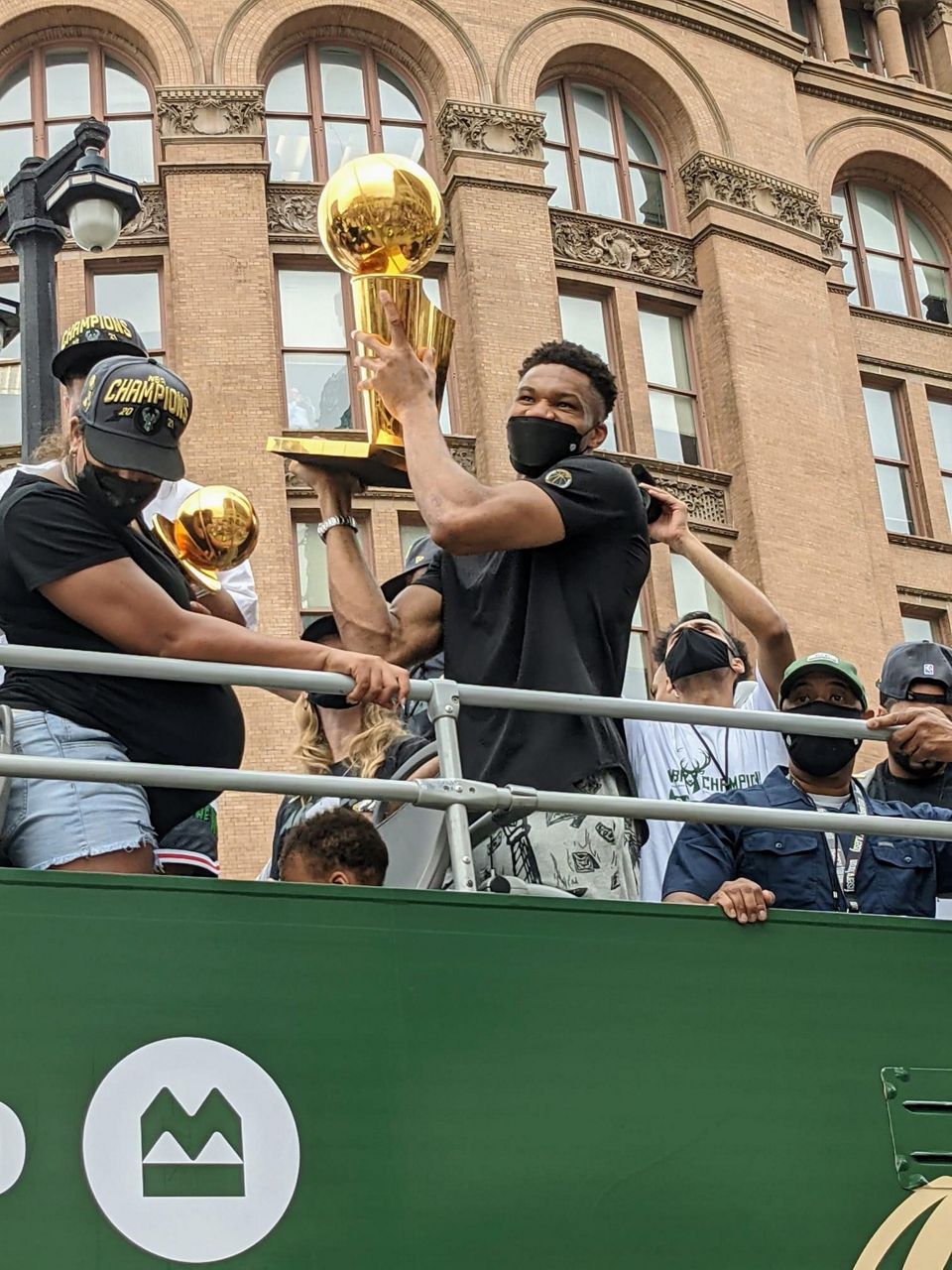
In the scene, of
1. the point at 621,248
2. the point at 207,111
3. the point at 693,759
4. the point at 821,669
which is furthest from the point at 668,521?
the point at 621,248

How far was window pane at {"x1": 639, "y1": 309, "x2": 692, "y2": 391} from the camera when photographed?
90.4 feet

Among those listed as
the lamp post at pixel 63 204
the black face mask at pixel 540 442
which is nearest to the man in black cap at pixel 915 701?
the black face mask at pixel 540 442

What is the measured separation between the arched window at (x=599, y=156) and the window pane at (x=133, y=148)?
5.66 metres

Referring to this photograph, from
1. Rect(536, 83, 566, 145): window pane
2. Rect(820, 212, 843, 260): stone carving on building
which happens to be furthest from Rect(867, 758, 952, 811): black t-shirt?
Rect(820, 212, 843, 260): stone carving on building

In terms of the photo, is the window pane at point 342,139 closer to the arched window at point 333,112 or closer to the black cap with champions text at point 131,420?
the arched window at point 333,112

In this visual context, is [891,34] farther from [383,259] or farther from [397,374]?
[397,374]

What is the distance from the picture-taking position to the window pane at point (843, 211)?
101 ft

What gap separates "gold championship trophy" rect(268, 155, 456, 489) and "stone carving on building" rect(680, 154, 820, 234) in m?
22.8

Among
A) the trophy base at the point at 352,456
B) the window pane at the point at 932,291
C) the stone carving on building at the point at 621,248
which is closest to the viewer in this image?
the trophy base at the point at 352,456

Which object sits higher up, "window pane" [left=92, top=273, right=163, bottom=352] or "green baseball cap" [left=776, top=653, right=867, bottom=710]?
"window pane" [left=92, top=273, right=163, bottom=352]

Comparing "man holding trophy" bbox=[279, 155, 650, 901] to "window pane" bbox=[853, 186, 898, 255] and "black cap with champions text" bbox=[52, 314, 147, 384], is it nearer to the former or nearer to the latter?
"black cap with champions text" bbox=[52, 314, 147, 384]

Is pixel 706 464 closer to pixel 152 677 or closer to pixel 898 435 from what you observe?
pixel 898 435

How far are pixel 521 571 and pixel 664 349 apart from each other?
2293 centimetres

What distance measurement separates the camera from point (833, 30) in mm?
32500
